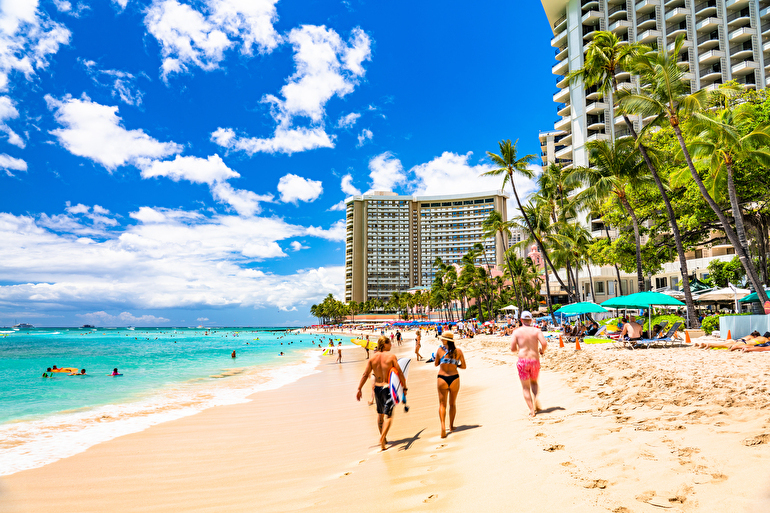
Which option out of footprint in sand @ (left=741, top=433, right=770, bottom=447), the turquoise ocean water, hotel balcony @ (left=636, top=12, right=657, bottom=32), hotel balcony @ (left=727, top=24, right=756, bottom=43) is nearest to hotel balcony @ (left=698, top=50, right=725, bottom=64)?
hotel balcony @ (left=727, top=24, right=756, bottom=43)

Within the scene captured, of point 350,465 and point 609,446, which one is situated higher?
point 609,446

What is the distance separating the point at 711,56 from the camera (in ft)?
167

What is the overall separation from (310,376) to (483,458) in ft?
46.6

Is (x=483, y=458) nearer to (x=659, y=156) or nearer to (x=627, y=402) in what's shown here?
(x=627, y=402)

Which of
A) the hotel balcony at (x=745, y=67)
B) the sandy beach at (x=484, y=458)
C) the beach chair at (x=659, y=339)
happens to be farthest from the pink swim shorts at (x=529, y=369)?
the hotel balcony at (x=745, y=67)

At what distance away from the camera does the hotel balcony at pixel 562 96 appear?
57525mm

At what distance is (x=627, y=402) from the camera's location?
19.2 feet

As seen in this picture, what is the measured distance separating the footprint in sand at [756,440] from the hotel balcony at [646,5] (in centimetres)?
6648

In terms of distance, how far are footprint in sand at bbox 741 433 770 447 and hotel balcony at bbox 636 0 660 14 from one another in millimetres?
66482

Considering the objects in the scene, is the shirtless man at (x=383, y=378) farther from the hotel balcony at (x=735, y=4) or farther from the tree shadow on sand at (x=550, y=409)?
the hotel balcony at (x=735, y=4)

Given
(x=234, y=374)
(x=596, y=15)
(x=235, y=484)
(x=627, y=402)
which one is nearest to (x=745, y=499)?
(x=627, y=402)

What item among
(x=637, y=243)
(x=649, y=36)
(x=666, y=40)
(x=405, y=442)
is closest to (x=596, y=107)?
(x=649, y=36)

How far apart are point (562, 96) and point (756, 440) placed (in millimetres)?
63132

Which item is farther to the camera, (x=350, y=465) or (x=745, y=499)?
(x=350, y=465)
